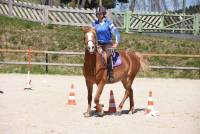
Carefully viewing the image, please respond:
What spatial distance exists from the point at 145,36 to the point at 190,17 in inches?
241

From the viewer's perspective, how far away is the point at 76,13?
3038 cm

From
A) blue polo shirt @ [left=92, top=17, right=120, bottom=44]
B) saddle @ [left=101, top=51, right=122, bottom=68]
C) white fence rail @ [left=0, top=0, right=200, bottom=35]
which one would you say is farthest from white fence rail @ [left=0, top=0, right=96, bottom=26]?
blue polo shirt @ [left=92, top=17, right=120, bottom=44]

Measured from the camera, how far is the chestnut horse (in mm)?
12227

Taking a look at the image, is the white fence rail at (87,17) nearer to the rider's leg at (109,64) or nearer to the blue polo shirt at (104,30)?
the rider's leg at (109,64)

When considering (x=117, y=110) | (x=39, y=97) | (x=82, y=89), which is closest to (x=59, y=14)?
(x=82, y=89)

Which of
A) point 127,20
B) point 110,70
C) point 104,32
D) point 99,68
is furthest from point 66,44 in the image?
point 99,68

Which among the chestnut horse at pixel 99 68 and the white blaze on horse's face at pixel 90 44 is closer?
the white blaze on horse's face at pixel 90 44

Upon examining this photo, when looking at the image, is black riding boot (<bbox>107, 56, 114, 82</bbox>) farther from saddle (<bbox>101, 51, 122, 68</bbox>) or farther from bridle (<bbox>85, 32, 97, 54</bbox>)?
bridle (<bbox>85, 32, 97, 54</bbox>)

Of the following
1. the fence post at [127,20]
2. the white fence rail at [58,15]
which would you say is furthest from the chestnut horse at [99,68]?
the fence post at [127,20]

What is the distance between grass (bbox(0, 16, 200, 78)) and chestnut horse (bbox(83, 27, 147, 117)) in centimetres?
1238

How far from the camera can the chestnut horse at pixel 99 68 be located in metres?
12.2

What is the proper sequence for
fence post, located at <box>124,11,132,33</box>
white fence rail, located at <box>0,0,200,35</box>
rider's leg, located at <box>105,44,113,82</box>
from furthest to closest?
fence post, located at <box>124,11,132,33</box> < white fence rail, located at <box>0,0,200,35</box> < rider's leg, located at <box>105,44,113,82</box>

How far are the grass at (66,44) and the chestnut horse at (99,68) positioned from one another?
487 inches

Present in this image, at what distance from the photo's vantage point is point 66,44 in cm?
2812
